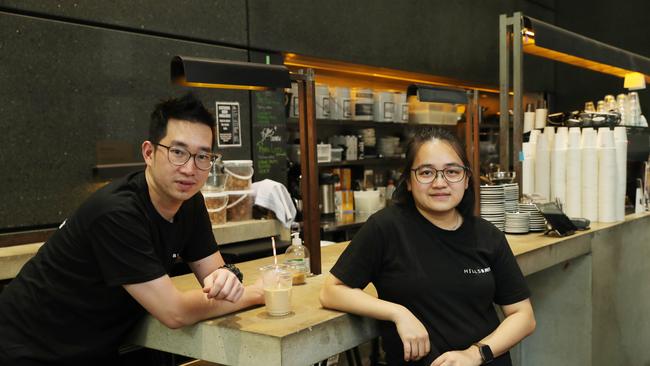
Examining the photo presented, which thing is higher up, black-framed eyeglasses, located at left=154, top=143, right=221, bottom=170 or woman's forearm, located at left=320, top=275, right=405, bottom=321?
black-framed eyeglasses, located at left=154, top=143, right=221, bottom=170

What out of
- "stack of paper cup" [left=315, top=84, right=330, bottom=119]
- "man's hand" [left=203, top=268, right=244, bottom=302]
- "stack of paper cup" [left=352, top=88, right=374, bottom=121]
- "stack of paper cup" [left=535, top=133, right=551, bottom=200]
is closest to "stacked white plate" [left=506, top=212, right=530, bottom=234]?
"stack of paper cup" [left=535, top=133, right=551, bottom=200]

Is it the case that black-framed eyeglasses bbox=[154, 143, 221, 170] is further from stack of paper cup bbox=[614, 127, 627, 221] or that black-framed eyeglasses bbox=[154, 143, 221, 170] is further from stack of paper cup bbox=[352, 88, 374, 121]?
stack of paper cup bbox=[352, 88, 374, 121]

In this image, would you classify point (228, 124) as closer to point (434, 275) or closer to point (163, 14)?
point (163, 14)

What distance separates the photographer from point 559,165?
361 centimetres

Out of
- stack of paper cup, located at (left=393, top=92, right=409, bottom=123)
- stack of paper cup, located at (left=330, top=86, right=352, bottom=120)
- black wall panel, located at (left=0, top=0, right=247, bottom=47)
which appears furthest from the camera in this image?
stack of paper cup, located at (left=393, top=92, right=409, bottom=123)

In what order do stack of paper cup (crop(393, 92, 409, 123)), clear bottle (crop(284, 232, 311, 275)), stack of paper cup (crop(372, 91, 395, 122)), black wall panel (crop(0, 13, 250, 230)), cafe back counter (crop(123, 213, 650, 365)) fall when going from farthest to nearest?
stack of paper cup (crop(393, 92, 409, 123)) < stack of paper cup (crop(372, 91, 395, 122)) < black wall panel (crop(0, 13, 250, 230)) < clear bottle (crop(284, 232, 311, 275)) < cafe back counter (crop(123, 213, 650, 365))

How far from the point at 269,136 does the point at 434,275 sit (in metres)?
2.78

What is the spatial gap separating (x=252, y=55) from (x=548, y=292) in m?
2.45

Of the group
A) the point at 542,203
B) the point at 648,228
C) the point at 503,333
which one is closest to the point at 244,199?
the point at 542,203

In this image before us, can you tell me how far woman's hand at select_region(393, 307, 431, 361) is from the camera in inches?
70.2

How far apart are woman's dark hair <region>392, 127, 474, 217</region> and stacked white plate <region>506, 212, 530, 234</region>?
120 cm

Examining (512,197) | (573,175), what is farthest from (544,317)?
(573,175)

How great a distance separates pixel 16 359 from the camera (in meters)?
1.83

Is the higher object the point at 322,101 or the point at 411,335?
the point at 322,101
